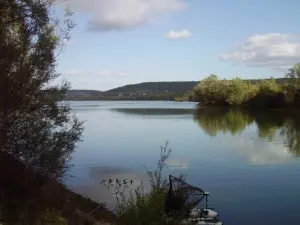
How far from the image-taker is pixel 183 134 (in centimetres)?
4078

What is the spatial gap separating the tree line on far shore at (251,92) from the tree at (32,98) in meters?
77.6

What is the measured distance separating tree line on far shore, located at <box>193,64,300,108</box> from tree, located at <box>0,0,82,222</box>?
3054 inches

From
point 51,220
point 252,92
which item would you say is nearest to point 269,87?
point 252,92

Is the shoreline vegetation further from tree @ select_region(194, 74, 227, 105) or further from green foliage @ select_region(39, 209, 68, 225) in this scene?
green foliage @ select_region(39, 209, 68, 225)

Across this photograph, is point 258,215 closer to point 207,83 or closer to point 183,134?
point 183,134

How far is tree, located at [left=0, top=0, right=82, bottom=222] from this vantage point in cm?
898

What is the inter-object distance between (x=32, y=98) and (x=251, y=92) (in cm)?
8984

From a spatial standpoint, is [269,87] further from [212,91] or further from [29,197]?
[29,197]

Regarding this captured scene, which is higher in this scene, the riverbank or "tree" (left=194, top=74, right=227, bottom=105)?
"tree" (left=194, top=74, right=227, bottom=105)

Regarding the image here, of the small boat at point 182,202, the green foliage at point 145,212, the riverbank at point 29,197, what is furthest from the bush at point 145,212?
the riverbank at point 29,197

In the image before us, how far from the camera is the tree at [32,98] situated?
8.98 meters

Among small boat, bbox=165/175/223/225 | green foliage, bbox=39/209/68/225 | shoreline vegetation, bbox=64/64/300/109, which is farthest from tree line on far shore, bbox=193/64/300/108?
green foliage, bbox=39/209/68/225

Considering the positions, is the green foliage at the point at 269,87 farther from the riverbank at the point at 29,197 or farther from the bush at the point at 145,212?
the bush at the point at 145,212

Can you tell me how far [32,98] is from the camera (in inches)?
390
